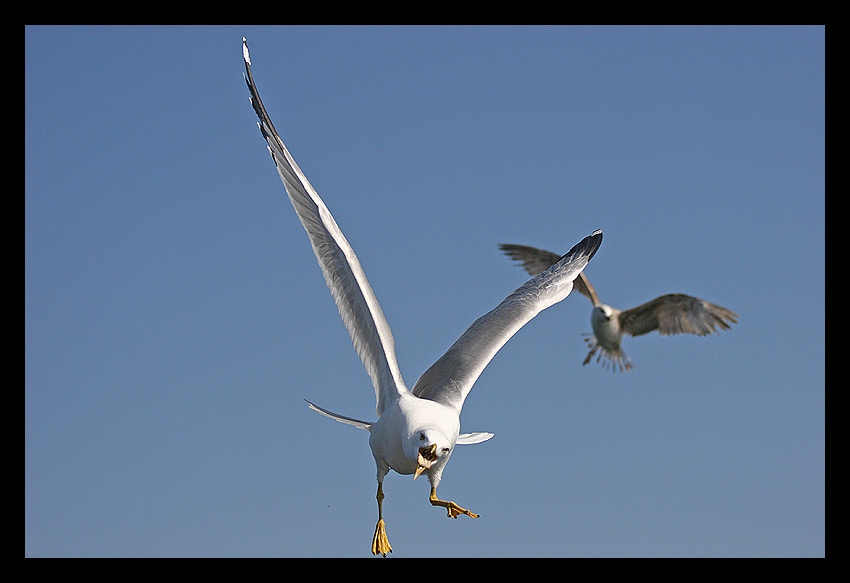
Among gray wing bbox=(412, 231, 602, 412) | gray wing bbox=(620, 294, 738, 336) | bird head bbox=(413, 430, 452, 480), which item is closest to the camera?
bird head bbox=(413, 430, 452, 480)

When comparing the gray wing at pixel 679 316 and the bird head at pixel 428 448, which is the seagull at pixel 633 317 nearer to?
the gray wing at pixel 679 316

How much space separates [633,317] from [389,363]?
976 cm

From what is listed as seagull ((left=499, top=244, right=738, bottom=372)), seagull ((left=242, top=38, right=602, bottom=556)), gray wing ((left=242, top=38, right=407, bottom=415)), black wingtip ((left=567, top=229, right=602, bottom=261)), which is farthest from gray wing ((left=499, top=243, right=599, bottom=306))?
gray wing ((left=242, top=38, right=407, bottom=415))

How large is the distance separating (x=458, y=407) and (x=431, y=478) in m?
0.76

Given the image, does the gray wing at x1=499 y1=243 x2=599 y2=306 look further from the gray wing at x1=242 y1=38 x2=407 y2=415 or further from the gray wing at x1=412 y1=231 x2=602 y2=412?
the gray wing at x1=242 y1=38 x2=407 y2=415

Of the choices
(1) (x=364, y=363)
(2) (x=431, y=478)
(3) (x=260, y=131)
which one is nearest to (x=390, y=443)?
(2) (x=431, y=478)

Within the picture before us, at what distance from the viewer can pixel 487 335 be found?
355 inches

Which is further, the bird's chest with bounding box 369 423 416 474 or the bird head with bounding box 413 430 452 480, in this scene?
the bird's chest with bounding box 369 423 416 474

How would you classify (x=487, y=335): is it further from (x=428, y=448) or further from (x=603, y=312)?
(x=603, y=312)

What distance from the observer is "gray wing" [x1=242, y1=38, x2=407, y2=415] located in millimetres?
8031

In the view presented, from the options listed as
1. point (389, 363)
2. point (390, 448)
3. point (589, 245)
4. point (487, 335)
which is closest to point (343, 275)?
point (389, 363)

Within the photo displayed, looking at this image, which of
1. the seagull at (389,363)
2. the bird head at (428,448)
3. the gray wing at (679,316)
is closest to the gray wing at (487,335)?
the seagull at (389,363)

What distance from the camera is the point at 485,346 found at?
351 inches

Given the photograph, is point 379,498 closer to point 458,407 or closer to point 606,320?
point 458,407
